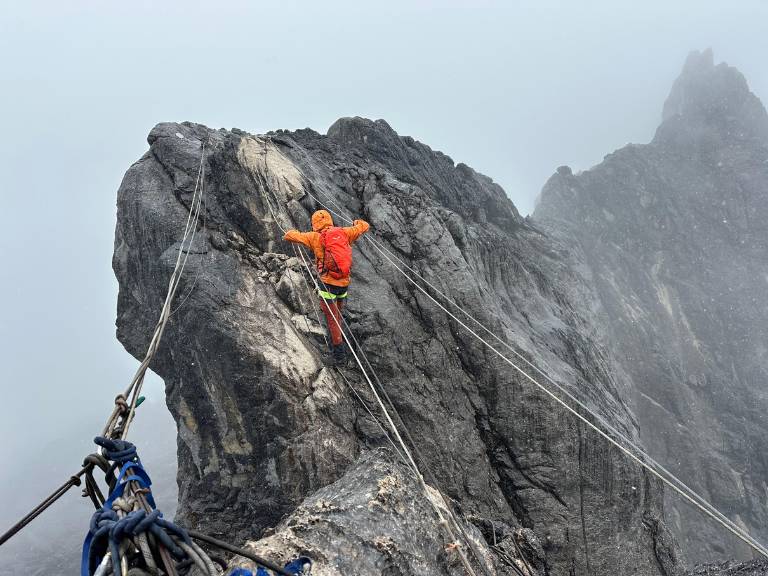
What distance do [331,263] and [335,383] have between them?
2.33 metres

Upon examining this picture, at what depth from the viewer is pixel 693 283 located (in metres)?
31.1

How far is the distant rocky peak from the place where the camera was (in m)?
40.8

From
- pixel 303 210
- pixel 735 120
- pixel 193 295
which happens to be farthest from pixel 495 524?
pixel 735 120

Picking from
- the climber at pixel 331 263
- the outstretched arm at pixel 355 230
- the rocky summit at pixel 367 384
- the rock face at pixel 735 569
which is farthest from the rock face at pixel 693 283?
the outstretched arm at pixel 355 230

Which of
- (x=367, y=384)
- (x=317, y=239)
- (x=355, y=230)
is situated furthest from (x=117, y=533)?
(x=355, y=230)

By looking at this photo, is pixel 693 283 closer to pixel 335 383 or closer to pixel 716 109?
pixel 716 109

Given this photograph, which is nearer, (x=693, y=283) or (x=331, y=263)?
(x=331, y=263)

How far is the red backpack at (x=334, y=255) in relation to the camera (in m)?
8.83

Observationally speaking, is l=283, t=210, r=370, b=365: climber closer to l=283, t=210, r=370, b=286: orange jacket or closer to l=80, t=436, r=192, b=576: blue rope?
l=283, t=210, r=370, b=286: orange jacket

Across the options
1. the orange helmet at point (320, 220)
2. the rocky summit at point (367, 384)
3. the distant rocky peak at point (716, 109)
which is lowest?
the rocky summit at point (367, 384)

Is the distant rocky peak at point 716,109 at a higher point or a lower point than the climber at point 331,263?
higher

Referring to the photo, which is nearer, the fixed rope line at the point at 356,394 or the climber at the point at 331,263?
the fixed rope line at the point at 356,394

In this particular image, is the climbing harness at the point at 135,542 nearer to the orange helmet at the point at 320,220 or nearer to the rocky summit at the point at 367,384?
the rocky summit at the point at 367,384

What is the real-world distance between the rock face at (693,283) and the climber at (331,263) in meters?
17.5
